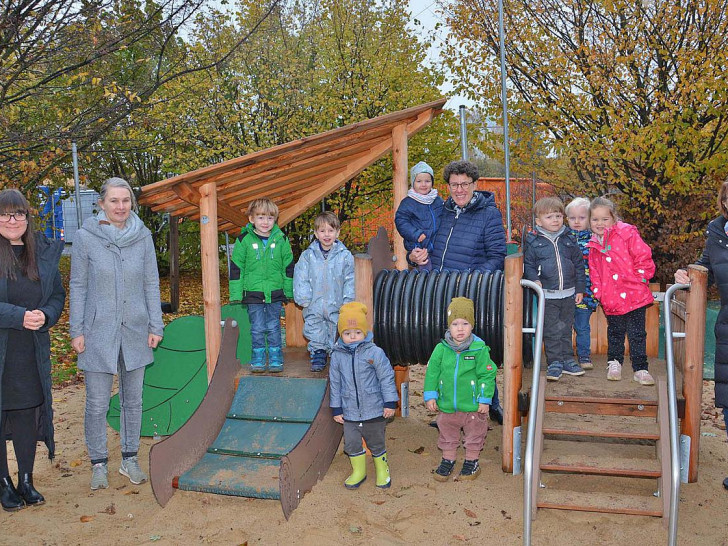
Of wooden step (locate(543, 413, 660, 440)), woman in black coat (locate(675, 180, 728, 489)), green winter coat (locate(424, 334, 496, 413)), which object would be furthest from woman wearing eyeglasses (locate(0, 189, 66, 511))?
woman in black coat (locate(675, 180, 728, 489))

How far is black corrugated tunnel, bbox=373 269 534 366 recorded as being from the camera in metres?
5.54

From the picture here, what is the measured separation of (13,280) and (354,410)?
2.32 metres

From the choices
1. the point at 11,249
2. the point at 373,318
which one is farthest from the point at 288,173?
the point at 11,249

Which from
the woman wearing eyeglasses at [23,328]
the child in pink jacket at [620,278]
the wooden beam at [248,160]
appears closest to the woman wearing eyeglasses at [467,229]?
A: the child in pink jacket at [620,278]

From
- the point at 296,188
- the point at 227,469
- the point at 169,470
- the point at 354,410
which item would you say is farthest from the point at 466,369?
the point at 296,188

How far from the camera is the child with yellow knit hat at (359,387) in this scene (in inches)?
189

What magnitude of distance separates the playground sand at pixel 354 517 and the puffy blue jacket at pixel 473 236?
1631 mm

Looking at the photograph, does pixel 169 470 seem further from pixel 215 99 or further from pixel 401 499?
pixel 215 99

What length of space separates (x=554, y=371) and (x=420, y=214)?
1.79 meters

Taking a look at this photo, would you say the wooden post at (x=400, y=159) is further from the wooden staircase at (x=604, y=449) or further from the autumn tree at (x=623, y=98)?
the autumn tree at (x=623, y=98)

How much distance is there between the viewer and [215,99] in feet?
43.8

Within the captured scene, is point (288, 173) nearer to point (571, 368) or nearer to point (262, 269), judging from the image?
point (262, 269)

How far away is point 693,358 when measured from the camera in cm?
485

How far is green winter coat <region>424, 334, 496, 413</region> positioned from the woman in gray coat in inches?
76.5
